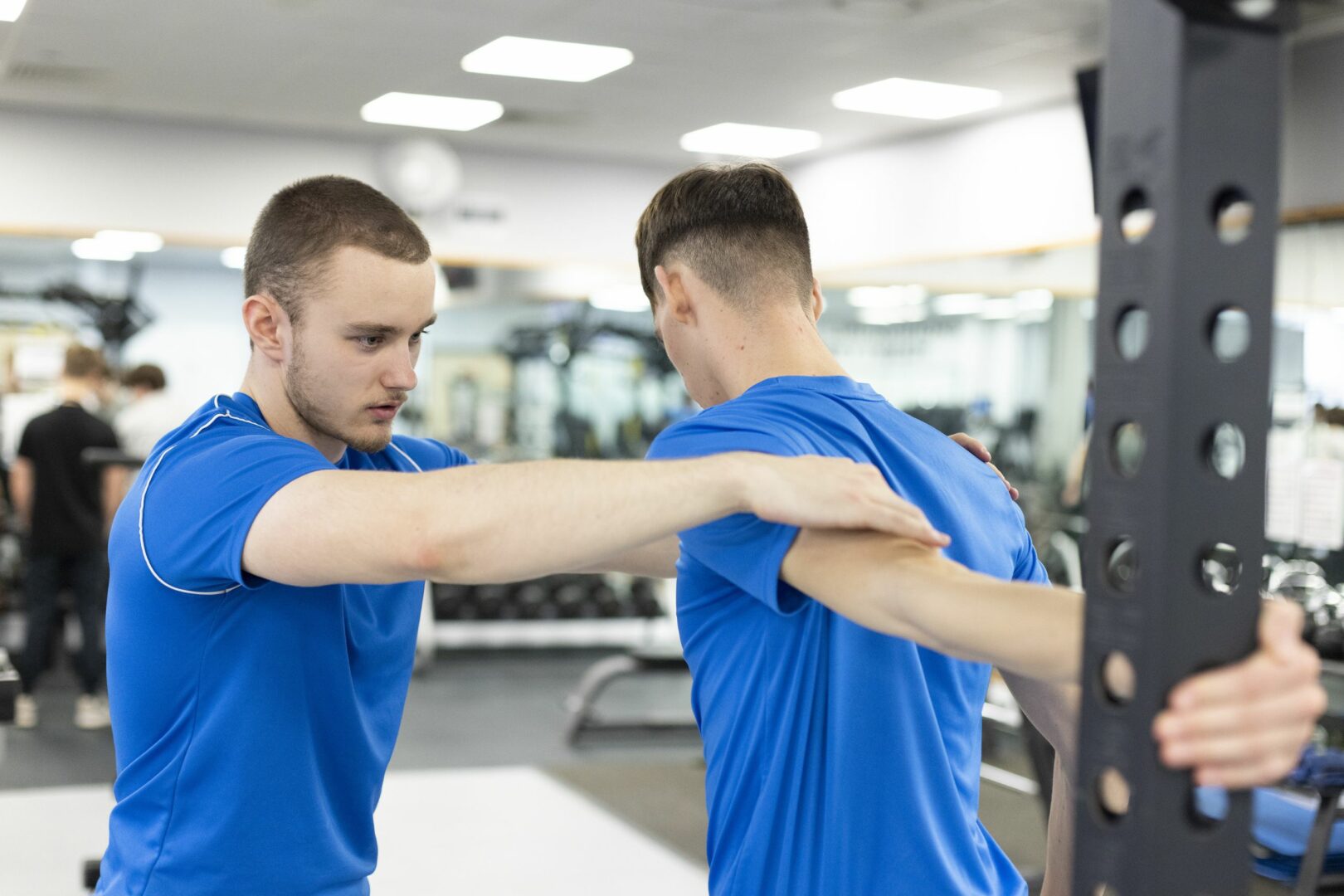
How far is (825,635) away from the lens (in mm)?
1275

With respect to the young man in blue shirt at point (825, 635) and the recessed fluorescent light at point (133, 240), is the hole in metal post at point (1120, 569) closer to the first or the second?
the young man in blue shirt at point (825, 635)

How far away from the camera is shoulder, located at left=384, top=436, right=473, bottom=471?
74.2 inches

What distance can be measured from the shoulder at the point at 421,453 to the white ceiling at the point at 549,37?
4037 millimetres

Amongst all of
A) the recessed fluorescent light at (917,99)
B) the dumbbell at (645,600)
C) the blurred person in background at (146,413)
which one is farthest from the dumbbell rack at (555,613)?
the recessed fluorescent light at (917,99)

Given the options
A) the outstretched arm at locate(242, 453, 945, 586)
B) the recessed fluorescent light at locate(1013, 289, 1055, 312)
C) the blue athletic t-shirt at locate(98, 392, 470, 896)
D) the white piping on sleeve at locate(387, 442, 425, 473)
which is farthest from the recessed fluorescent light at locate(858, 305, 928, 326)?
the outstretched arm at locate(242, 453, 945, 586)

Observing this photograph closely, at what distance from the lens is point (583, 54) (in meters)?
6.57

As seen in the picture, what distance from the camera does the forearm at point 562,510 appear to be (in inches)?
46.2

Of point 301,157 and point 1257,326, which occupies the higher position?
point 301,157

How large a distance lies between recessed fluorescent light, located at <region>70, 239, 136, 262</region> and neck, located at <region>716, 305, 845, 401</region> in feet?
27.2

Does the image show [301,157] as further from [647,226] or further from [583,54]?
[647,226]

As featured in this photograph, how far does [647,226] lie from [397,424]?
7994 mm

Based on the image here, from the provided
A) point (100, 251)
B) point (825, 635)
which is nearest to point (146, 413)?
point (100, 251)

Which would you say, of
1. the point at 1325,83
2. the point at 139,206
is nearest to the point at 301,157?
the point at 139,206

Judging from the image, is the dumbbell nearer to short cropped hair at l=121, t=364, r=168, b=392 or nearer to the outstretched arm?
short cropped hair at l=121, t=364, r=168, b=392
